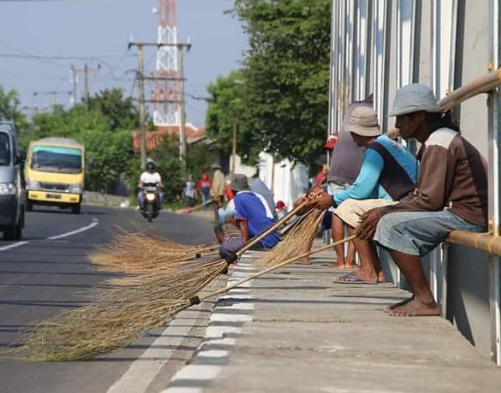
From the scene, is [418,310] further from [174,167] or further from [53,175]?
[174,167]

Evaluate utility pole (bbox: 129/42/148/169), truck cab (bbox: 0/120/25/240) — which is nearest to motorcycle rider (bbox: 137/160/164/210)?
truck cab (bbox: 0/120/25/240)

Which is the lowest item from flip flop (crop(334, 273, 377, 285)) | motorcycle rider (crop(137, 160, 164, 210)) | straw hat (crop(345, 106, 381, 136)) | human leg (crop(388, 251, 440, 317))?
motorcycle rider (crop(137, 160, 164, 210))

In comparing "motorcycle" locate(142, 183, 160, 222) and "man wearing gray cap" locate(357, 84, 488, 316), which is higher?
"man wearing gray cap" locate(357, 84, 488, 316)

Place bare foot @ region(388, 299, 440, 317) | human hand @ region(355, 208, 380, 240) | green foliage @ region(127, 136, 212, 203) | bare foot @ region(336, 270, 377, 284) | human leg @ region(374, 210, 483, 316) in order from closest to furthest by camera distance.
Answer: human leg @ region(374, 210, 483, 316) < human hand @ region(355, 208, 380, 240) < bare foot @ region(388, 299, 440, 317) < bare foot @ region(336, 270, 377, 284) < green foliage @ region(127, 136, 212, 203)

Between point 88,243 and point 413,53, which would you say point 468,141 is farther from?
point 88,243

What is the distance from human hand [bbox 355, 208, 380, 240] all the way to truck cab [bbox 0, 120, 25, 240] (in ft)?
50.4

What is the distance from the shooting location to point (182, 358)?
27.3 ft

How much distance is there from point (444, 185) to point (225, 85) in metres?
99.5

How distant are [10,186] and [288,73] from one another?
13.3 meters

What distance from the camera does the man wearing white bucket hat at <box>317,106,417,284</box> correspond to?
9.56 meters

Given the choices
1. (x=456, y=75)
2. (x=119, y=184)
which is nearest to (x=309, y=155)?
(x=456, y=75)

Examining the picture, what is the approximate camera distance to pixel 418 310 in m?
8.20

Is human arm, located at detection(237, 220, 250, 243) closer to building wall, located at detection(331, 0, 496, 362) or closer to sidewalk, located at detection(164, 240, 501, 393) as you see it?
building wall, located at detection(331, 0, 496, 362)

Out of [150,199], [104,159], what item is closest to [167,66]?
[104,159]
